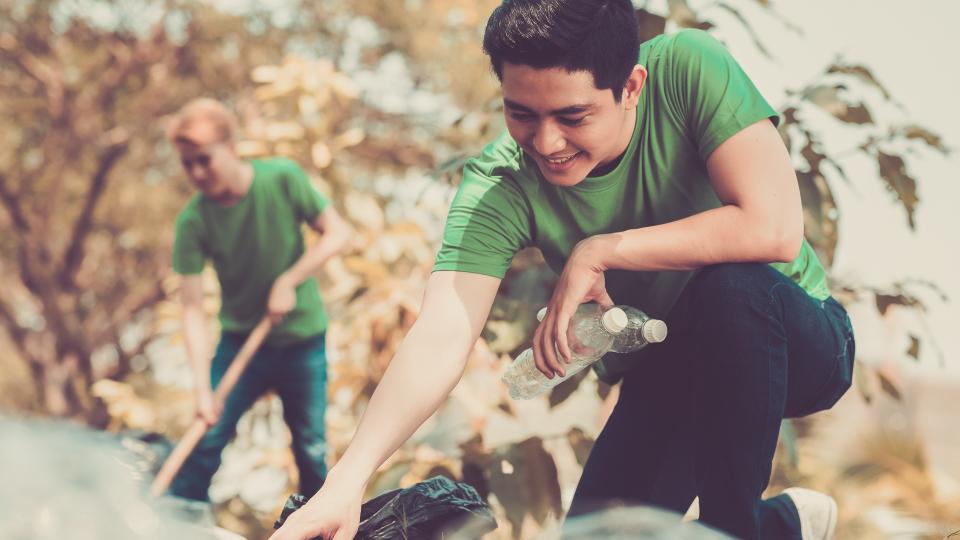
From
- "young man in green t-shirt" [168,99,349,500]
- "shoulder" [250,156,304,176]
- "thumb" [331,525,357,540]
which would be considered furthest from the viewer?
"shoulder" [250,156,304,176]

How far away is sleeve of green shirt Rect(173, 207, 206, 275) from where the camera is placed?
3.74 m

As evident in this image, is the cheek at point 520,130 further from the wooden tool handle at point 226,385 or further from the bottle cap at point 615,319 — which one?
the wooden tool handle at point 226,385

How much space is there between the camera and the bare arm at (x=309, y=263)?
140 inches

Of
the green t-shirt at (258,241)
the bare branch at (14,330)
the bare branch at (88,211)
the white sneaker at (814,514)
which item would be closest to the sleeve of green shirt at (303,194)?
the green t-shirt at (258,241)

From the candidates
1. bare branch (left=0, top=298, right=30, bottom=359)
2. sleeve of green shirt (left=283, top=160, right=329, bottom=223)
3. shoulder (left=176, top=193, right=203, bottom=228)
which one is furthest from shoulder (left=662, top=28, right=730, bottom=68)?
bare branch (left=0, top=298, right=30, bottom=359)

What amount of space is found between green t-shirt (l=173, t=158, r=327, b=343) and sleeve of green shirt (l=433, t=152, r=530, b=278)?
197 centimetres

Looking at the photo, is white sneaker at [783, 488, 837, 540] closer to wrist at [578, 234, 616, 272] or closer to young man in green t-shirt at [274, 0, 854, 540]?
young man in green t-shirt at [274, 0, 854, 540]

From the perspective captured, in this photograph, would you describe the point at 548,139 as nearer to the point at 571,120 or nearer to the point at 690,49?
the point at 571,120

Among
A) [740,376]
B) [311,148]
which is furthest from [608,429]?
[311,148]

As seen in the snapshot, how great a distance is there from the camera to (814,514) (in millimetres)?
2244

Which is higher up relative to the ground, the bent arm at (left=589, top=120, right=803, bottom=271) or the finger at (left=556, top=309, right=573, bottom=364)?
the bent arm at (left=589, top=120, right=803, bottom=271)

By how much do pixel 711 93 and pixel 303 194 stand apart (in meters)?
2.29

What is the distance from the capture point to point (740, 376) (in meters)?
1.70

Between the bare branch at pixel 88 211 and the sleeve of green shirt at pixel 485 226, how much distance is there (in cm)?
910
